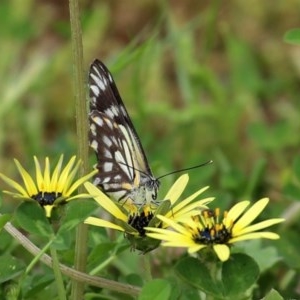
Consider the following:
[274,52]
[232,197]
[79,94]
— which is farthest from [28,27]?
[79,94]

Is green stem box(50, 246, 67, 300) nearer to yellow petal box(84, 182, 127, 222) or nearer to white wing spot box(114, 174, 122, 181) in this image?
yellow petal box(84, 182, 127, 222)

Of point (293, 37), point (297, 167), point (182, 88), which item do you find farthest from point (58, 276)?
point (182, 88)

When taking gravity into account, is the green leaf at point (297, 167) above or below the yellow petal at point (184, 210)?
below

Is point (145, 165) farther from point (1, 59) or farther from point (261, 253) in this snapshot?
point (1, 59)

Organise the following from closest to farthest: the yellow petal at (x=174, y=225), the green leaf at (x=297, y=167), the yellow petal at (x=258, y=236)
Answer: the yellow petal at (x=258, y=236) → the yellow petal at (x=174, y=225) → the green leaf at (x=297, y=167)

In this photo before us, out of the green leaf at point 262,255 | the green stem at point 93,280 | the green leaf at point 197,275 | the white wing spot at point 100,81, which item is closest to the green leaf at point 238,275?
the green leaf at point 197,275

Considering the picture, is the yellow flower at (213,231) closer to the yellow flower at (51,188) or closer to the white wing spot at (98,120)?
the yellow flower at (51,188)
